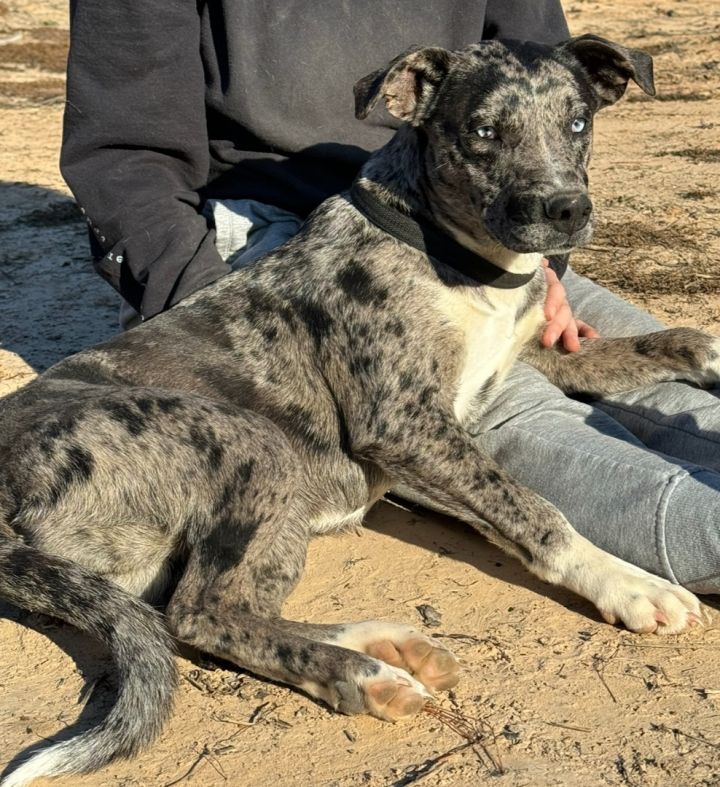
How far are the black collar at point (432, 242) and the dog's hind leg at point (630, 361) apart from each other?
0.67 meters

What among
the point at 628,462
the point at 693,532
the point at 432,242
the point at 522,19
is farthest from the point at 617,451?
the point at 522,19

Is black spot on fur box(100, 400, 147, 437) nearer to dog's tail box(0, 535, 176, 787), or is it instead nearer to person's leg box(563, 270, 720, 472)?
dog's tail box(0, 535, 176, 787)

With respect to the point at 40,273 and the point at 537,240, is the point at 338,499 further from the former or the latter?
the point at 40,273

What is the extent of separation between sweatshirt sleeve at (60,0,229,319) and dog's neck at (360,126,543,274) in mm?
839

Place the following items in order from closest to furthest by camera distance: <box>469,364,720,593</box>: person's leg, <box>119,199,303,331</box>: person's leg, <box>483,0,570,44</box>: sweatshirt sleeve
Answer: <box>469,364,720,593</box>: person's leg → <box>119,199,303,331</box>: person's leg → <box>483,0,570,44</box>: sweatshirt sleeve

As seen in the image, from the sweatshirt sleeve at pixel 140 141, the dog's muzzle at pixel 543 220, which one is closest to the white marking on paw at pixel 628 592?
the dog's muzzle at pixel 543 220

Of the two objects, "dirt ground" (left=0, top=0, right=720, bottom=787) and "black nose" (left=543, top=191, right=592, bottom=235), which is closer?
"dirt ground" (left=0, top=0, right=720, bottom=787)

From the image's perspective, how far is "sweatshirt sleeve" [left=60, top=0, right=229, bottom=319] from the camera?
4.67 m

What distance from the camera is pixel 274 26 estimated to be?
185 inches

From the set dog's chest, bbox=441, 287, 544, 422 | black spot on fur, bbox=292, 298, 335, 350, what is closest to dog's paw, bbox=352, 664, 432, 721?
dog's chest, bbox=441, 287, 544, 422

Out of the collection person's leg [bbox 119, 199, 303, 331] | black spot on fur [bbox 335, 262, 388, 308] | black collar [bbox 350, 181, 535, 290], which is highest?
black collar [bbox 350, 181, 535, 290]

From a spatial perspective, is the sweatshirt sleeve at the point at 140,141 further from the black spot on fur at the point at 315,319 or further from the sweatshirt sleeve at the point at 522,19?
the sweatshirt sleeve at the point at 522,19

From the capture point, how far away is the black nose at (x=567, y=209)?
3.66 metres

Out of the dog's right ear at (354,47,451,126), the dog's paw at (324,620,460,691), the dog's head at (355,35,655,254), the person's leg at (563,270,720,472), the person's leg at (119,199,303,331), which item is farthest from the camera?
the person's leg at (119,199,303,331)
